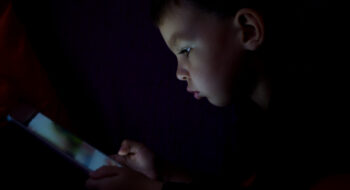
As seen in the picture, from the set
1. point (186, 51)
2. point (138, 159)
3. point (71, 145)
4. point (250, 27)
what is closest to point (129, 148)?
point (138, 159)

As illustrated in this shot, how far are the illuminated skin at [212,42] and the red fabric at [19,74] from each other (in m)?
0.56

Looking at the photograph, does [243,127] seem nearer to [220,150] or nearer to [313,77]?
[220,150]

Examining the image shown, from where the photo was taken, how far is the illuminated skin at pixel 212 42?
60cm

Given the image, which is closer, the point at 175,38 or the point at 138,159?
the point at 175,38

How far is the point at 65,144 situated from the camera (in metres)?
0.62

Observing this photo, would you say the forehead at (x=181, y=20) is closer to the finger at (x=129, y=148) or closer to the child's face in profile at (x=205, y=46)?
the child's face in profile at (x=205, y=46)

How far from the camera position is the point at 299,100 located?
0.54 metres

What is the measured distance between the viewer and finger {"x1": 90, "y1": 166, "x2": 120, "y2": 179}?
538 mm

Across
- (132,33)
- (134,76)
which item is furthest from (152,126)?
(132,33)

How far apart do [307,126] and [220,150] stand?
479 mm

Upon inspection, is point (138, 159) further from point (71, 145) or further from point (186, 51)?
point (186, 51)

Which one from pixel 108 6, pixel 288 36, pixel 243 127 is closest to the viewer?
pixel 288 36

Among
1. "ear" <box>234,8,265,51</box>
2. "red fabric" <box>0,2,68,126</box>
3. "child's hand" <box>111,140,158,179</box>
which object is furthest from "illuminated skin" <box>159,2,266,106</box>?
"red fabric" <box>0,2,68,126</box>

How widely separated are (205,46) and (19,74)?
0.66m
